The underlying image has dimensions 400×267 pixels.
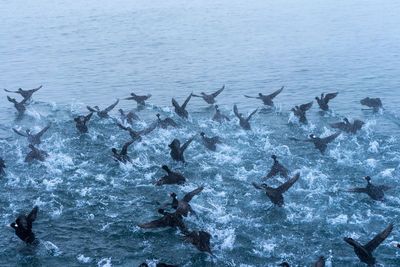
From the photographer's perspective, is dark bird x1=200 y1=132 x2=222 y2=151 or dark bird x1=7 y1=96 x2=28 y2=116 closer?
dark bird x1=200 y1=132 x2=222 y2=151

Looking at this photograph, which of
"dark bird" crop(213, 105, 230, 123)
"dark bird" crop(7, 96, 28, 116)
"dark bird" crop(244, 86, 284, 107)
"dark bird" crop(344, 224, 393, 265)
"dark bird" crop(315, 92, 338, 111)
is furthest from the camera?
"dark bird" crop(7, 96, 28, 116)

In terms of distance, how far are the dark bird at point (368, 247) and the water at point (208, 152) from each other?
0.42 m

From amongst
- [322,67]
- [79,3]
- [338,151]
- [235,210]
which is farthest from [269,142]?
[79,3]

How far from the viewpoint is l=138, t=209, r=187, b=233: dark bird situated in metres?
14.2

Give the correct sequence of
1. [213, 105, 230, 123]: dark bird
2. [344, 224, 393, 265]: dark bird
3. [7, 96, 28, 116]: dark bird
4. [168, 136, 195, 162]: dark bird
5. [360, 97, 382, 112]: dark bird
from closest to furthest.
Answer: [344, 224, 393, 265]: dark bird → [168, 136, 195, 162]: dark bird → [213, 105, 230, 123]: dark bird → [360, 97, 382, 112]: dark bird → [7, 96, 28, 116]: dark bird

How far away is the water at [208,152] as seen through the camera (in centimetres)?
1409

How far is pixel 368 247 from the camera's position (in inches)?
498

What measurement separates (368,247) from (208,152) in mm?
9647

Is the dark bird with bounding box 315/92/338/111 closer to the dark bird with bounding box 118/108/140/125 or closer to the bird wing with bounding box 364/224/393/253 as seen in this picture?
the dark bird with bounding box 118/108/140/125

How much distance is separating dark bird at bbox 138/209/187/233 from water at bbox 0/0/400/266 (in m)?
0.52

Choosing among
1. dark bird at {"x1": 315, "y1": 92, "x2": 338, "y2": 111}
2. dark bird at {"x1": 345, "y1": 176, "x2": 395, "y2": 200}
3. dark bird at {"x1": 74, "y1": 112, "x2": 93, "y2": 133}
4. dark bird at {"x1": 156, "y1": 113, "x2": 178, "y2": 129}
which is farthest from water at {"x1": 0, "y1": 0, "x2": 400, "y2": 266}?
dark bird at {"x1": 315, "y1": 92, "x2": 338, "y2": 111}

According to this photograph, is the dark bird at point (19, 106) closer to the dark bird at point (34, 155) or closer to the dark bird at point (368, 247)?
the dark bird at point (34, 155)

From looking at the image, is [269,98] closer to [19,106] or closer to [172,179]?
[172,179]

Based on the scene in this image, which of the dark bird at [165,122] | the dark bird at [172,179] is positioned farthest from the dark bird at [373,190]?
the dark bird at [165,122]
